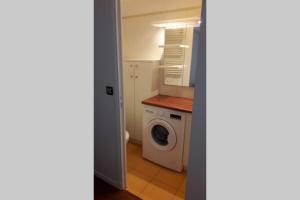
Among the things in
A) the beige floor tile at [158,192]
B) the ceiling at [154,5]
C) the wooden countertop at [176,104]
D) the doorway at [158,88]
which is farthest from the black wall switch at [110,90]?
the ceiling at [154,5]

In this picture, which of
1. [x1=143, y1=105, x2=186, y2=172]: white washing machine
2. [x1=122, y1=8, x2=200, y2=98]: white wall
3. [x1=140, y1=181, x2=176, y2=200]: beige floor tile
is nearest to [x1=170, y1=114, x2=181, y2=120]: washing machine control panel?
[x1=143, y1=105, x2=186, y2=172]: white washing machine

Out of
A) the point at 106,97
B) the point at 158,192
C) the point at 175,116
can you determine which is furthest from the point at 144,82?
the point at 158,192

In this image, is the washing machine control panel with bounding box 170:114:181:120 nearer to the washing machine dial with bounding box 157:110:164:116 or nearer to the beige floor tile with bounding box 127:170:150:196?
the washing machine dial with bounding box 157:110:164:116

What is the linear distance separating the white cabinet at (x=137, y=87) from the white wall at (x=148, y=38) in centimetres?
23

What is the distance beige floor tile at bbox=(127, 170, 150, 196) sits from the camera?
6.03 feet

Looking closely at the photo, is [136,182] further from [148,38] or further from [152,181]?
[148,38]

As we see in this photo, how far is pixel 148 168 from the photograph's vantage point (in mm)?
2230

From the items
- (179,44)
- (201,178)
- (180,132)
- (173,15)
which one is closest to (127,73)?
(179,44)

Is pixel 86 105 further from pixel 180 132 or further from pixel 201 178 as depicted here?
pixel 180 132

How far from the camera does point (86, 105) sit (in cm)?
53

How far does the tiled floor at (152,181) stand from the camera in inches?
70.8

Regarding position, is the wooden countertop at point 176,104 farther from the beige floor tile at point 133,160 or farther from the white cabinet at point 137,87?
the beige floor tile at point 133,160

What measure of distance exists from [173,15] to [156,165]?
214 cm

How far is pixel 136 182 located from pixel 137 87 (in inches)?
52.8
